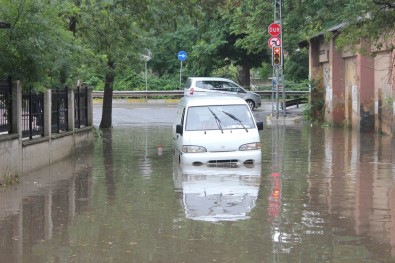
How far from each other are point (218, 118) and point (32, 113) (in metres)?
4.20

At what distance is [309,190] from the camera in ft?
42.6

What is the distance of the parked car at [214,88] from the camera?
3762 centimetres

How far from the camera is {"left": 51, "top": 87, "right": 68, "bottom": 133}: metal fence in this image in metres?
18.2

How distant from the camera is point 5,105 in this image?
14.5m

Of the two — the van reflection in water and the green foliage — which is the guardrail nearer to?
the green foliage

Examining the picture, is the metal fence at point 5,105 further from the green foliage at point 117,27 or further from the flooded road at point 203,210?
the flooded road at point 203,210

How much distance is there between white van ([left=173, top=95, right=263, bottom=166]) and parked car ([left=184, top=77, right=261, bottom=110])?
19.6 metres

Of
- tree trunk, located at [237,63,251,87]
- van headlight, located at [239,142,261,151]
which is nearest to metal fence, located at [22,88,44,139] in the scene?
van headlight, located at [239,142,261,151]

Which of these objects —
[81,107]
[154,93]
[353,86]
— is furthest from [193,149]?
[154,93]

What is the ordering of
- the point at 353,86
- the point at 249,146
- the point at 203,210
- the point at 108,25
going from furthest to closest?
1. the point at 353,86
2. the point at 108,25
3. the point at 249,146
4. the point at 203,210

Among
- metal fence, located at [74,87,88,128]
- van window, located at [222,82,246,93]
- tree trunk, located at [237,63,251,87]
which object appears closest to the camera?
metal fence, located at [74,87,88,128]

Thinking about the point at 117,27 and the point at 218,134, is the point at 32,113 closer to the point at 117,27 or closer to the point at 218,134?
the point at 218,134

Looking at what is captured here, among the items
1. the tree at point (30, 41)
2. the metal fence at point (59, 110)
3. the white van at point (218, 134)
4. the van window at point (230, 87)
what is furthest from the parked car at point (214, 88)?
the tree at point (30, 41)

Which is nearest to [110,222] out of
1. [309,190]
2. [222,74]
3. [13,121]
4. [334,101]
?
[309,190]
